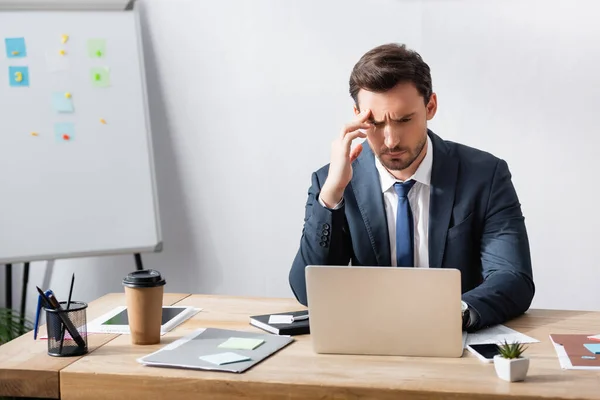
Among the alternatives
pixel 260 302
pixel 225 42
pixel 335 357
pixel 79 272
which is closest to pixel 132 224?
pixel 79 272

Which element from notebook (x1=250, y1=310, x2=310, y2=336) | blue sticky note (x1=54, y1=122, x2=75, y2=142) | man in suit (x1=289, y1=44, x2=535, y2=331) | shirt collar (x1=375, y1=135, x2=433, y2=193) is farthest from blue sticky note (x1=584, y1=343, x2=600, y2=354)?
blue sticky note (x1=54, y1=122, x2=75, y2=142)

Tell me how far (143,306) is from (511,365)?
74 centimetres

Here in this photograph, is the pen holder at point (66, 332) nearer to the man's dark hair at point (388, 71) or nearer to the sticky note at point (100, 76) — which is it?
the man's dark hair at point (388, 71)

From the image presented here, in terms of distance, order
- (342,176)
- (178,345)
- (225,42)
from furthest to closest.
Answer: (225,42)
(342,176)
(178,345)

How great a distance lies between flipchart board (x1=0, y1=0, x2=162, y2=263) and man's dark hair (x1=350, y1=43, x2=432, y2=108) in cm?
139

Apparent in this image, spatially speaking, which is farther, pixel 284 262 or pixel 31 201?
pixel 284 262

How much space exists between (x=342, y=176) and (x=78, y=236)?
1567mm

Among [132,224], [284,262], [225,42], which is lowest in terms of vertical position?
[284,262]

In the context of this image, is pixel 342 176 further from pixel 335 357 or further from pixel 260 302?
pixel 335 357

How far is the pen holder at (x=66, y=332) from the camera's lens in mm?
1594

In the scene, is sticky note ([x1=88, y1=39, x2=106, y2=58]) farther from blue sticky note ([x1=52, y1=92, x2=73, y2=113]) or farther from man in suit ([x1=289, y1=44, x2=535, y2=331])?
man in suit ([x1=289, y1=44, x2=535, y2=331])

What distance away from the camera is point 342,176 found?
199 centimetres

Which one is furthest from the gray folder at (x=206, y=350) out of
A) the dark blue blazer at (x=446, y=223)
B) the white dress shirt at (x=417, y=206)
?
the white dress shirt at (x=417, y=206)

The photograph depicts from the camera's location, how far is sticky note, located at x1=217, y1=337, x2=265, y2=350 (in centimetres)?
161
